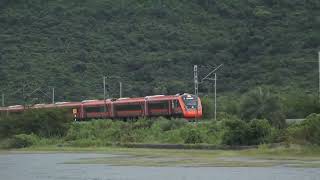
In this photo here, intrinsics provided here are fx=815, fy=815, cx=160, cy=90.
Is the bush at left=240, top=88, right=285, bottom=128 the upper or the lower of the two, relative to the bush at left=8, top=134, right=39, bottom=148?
upper

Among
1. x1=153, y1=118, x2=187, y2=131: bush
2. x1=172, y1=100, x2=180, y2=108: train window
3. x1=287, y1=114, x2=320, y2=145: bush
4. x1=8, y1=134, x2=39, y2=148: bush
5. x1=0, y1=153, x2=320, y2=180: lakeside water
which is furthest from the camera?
x1=172, y1=100, x2=180, y2=108: train window

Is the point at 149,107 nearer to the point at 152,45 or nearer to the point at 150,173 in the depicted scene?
the point at 150,173

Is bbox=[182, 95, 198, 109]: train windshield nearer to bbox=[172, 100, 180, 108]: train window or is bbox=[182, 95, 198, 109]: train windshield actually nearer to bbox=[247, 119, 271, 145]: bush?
bbox=[172, 100, 180, 108]: train window

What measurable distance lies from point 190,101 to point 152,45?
56372 mm

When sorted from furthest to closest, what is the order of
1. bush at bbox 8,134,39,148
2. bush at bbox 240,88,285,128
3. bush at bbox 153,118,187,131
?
bush at bbox 8,134,39,148 < bush at bbox 153,118,187,131 < bush at bbox 240,88,285,128

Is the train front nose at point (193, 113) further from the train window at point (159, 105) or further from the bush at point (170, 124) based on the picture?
the bush at point (170, 124)

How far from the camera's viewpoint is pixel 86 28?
125m

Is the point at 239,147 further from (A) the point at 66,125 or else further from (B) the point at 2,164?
(A) the point at 66,125

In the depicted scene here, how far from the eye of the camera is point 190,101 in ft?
207

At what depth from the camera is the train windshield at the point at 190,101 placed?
206 feet

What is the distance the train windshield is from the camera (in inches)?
2468

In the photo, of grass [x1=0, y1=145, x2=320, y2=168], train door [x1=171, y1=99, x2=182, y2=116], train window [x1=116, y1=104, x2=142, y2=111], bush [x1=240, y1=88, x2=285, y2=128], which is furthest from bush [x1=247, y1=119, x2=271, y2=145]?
train window [x1=116, y1=104, x2=142, y2=111]

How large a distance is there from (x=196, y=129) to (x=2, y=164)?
14.6 metres

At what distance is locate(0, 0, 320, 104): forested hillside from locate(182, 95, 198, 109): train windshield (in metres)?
25.2
